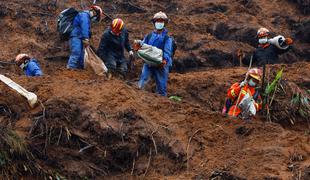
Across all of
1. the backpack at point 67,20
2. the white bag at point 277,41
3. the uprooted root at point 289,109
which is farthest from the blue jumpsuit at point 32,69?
the white bag at point 277,41

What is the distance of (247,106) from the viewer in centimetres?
895

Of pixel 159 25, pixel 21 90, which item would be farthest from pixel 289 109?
pixel 21 90

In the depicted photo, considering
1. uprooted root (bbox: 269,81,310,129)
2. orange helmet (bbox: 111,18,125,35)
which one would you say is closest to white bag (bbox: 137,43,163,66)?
orange helmet (bbox: 111,18,125,35)

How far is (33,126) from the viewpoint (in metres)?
7.84

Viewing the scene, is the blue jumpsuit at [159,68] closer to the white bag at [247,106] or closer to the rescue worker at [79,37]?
the rescue worker at [79,37]

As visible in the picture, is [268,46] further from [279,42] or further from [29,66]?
[29,66]

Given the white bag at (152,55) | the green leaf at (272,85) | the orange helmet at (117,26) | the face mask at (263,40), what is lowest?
the green leaf at (272,85)

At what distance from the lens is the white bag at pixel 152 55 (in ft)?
33.2

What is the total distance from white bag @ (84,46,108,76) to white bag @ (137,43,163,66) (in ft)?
2.76

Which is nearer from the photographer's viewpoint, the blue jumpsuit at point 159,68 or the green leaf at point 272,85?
the green leaf at point 272,85

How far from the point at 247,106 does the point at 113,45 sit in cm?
315

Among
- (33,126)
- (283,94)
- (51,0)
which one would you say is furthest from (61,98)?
(51,0)

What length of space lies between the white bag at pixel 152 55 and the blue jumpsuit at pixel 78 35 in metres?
1.33

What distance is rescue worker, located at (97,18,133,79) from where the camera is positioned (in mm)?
11062
